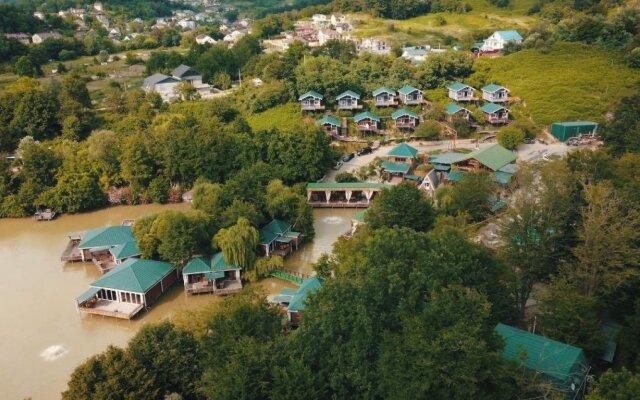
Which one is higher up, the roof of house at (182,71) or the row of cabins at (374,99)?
the roof of house at (182,71)

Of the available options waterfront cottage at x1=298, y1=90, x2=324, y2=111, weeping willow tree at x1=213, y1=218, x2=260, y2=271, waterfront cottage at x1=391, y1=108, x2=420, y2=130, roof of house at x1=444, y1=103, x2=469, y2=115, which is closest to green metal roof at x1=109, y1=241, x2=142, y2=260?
weeping willow tree at x1=213, y1=218, x2=260, y2=271

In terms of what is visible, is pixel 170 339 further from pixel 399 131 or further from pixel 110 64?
pixel 110 64

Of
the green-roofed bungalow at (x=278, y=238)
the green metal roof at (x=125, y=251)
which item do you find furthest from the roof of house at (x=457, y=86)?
the green metal roof at (x=125, y=251)

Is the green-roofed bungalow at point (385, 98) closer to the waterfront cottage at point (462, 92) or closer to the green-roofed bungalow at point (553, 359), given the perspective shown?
the waterfront cottage at point (462, 92)

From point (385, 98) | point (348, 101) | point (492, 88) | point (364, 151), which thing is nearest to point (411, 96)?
point (385, 98)

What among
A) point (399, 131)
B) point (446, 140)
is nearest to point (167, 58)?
point (399, 131)

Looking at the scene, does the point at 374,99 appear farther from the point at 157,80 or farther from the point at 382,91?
the point at 157,80

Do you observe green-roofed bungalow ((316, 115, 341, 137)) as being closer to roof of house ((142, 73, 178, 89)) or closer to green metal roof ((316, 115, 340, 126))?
green metal roof ((316, 115, 340, 126))
